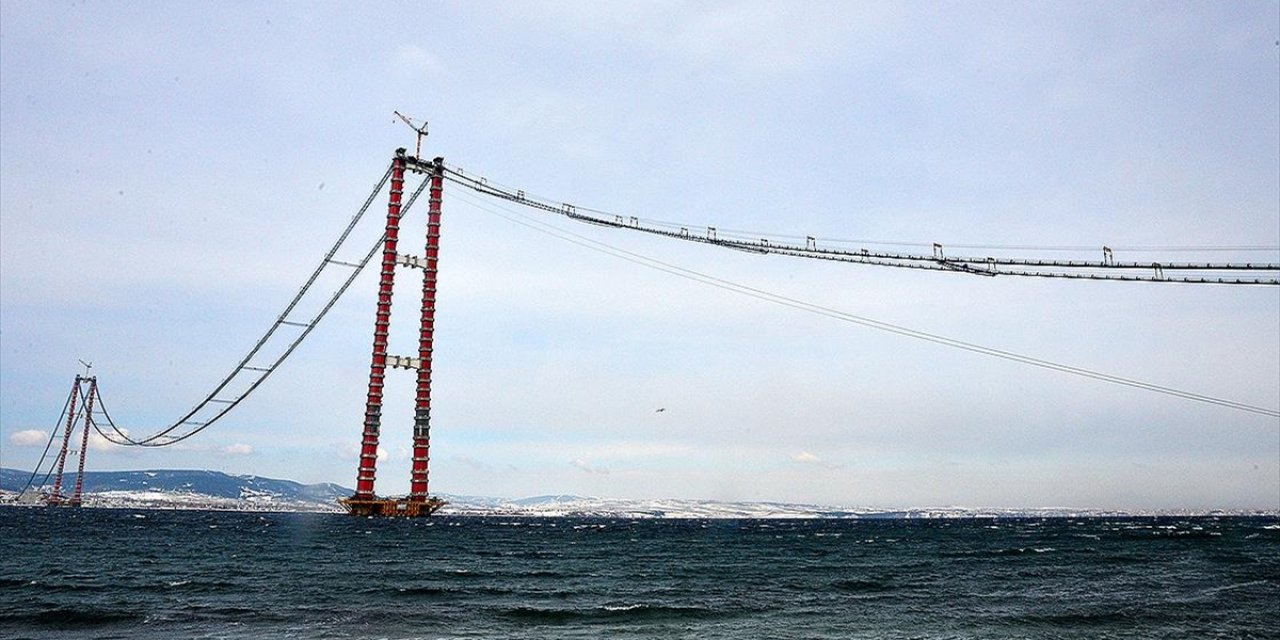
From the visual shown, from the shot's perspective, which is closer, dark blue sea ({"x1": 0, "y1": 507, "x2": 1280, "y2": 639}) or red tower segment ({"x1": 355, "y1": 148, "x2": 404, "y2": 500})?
dark blue sea ({"x1": 0, "y1": 507, "x2": 1280, "y2": 639})

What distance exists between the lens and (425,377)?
77500 millimetres

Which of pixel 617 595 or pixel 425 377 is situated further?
pixel 425 377

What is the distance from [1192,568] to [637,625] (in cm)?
5686

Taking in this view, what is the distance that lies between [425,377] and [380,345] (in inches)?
201

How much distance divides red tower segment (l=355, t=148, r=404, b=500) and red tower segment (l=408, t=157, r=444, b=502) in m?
3.22

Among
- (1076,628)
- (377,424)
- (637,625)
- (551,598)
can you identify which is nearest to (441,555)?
(377,424)

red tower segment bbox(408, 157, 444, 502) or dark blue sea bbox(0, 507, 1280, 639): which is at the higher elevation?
red tower segment bbox(408, 157, 444, 502)

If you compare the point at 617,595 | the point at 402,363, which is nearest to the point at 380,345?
the point at 402,363

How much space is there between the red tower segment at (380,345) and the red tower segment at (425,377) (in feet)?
10.6

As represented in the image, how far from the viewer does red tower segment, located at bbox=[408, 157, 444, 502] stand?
250ft

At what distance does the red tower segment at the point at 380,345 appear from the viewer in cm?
7431

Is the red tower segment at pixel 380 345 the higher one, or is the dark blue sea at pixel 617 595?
the red tower segment at pixel 380 345

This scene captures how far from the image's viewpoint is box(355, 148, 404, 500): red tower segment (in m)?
74.3

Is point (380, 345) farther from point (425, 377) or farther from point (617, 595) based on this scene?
point (617, 595)
